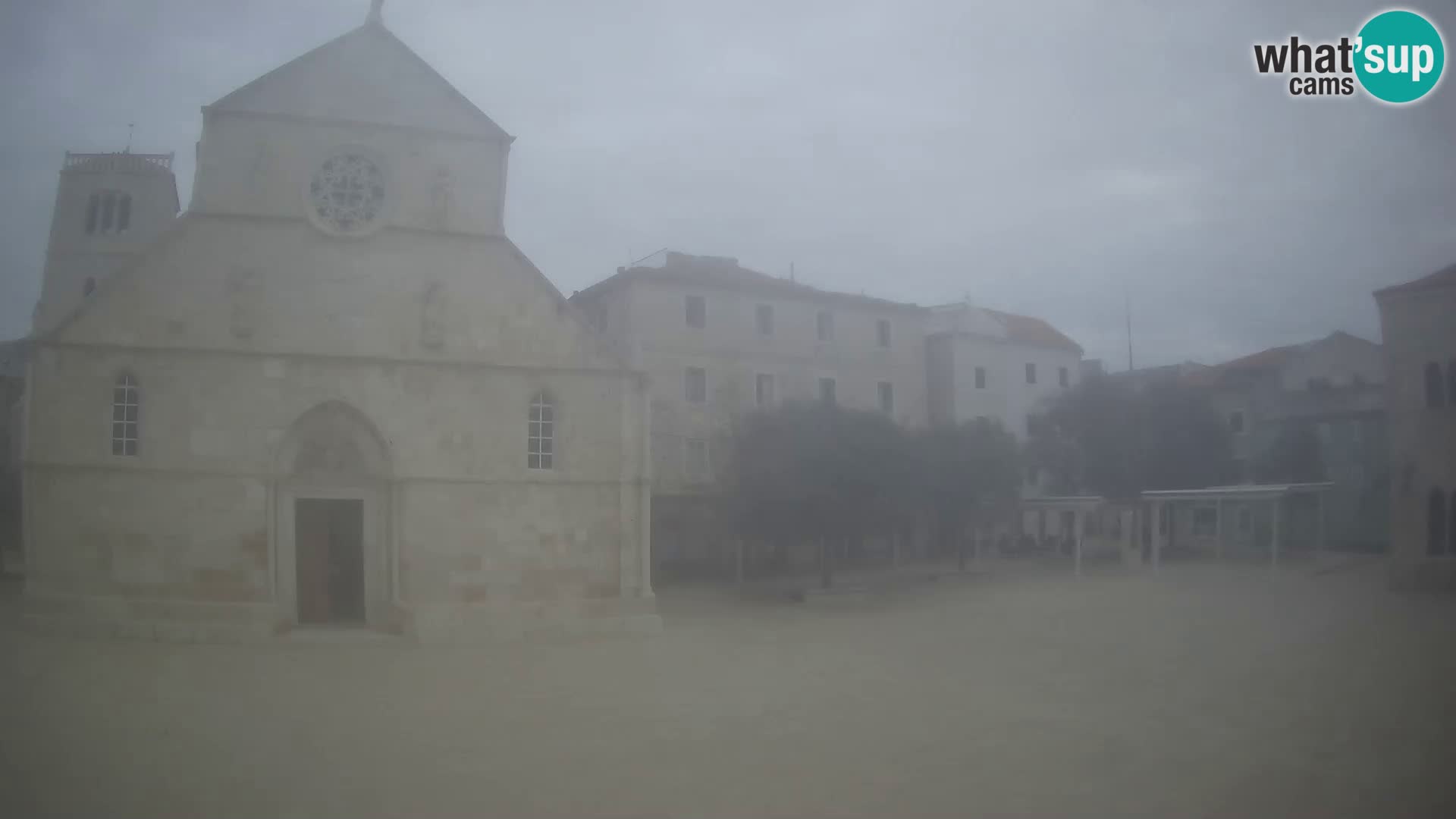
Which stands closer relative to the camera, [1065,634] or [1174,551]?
[1065,634]

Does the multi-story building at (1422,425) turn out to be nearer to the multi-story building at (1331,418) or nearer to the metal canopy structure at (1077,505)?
the multi-story building at (1331,418)

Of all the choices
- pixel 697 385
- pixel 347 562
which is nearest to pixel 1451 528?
pixel 697 385

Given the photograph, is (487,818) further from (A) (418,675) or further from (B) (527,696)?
(A) (418,675)

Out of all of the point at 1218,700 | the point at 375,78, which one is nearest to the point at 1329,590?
the point at 1218,700

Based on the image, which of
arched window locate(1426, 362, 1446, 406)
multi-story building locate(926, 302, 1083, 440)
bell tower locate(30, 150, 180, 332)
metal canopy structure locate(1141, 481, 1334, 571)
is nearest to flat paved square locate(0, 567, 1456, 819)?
arched window locate(1426, 362, 1446, 406)

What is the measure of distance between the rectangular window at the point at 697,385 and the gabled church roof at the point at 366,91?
40.0 feet

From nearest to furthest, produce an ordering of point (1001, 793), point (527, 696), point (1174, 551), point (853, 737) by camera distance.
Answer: point (1001, 793) < point (853, 737) < point (527, 696) < point (1174, 551)

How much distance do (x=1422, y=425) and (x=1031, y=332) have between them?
27789 millimetres

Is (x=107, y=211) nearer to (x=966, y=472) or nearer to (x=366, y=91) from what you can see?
(x=366, y=91)

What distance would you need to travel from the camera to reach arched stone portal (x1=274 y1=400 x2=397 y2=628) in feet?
62.6

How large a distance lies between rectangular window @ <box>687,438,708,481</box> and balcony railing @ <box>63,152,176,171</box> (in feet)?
55.5

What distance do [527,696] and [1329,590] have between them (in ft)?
65.6

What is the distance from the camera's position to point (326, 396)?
1902cm

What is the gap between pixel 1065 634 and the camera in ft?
62.3
